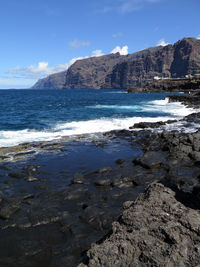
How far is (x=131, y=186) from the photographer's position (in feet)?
31.8

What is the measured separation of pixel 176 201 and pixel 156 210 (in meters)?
0.58

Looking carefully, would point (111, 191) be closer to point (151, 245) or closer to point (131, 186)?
point (131, 186)

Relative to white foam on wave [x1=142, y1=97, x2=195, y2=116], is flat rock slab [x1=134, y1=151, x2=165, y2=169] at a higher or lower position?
higher

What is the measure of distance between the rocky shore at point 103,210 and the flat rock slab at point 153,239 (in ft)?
0.05

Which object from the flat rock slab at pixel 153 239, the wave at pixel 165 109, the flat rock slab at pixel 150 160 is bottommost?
the wave at pixel 165 109

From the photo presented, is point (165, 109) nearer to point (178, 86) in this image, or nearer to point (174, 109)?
point (174, 109)

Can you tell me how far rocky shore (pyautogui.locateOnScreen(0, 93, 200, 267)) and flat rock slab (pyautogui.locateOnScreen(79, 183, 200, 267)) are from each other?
0.05 feet

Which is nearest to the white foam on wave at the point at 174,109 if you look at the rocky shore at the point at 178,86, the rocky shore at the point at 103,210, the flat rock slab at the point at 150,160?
the flat rock slab at the point at 150,160

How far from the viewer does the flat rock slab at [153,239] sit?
3.74 meters

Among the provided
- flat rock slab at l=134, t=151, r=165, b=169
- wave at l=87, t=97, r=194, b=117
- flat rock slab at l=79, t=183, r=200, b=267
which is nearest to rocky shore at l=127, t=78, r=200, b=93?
wave at l=87, t=97, r=194, b=117

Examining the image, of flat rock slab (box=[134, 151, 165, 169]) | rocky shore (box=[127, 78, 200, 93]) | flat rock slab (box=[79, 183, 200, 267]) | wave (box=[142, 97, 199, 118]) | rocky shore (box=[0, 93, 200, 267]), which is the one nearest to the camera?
flat rock slab (box=[79, 183, 200, 267])

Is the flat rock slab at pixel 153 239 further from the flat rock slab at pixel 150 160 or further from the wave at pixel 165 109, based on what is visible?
the wave at pixel 165 109

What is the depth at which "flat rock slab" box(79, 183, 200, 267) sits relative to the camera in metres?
3.74

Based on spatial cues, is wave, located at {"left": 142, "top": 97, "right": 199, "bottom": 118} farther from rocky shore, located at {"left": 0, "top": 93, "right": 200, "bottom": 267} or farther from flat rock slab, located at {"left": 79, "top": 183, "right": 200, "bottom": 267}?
flat rock slab, located at {"left": 79, "top": 183, "right": 200, "bottom": 267}
